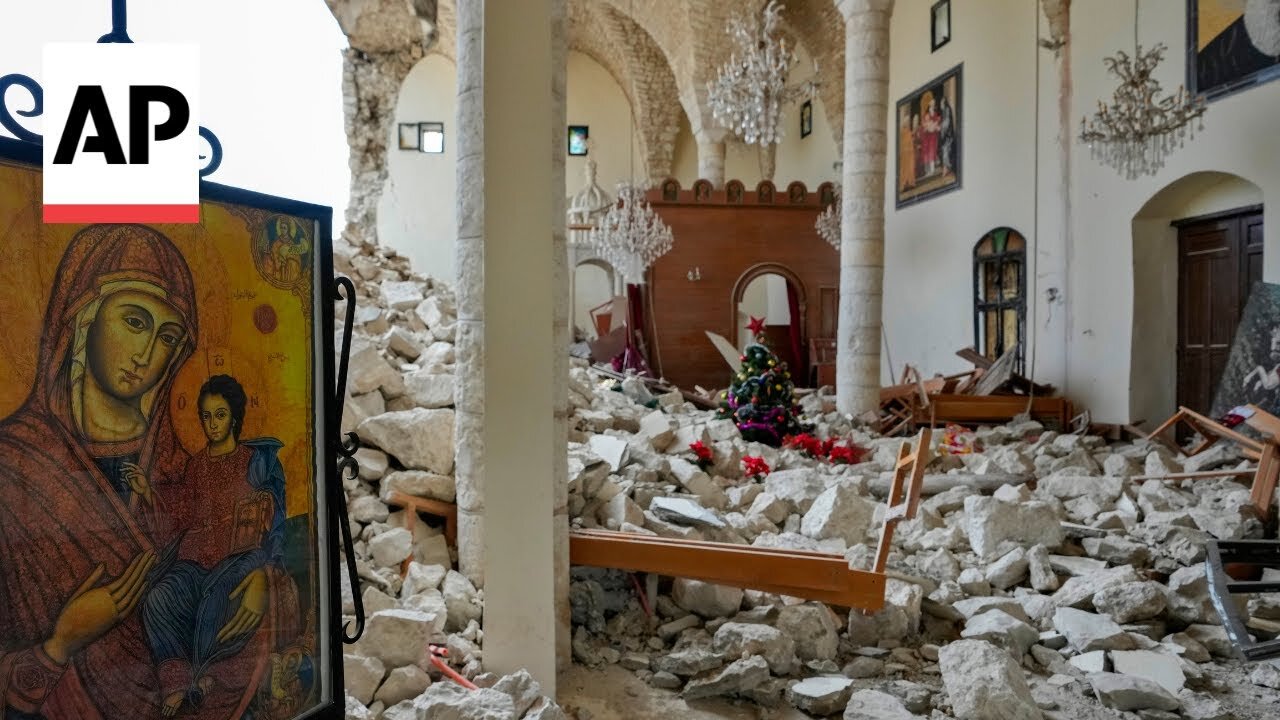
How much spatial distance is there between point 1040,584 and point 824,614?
1.43 m

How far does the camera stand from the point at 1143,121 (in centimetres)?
731

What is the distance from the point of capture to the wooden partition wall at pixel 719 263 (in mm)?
12570

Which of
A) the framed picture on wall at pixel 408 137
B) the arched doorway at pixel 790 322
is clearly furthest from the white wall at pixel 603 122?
the arched doorway at pixel 790 322

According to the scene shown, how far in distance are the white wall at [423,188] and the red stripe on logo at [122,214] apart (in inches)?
751

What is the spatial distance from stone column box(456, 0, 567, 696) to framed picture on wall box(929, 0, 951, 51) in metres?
10.7

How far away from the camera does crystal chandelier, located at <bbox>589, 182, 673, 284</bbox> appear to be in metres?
12.3

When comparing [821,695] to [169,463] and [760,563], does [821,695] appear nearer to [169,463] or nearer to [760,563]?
[760,563]

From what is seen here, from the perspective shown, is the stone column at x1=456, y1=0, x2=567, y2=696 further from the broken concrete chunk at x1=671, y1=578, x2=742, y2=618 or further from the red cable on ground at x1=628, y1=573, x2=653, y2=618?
the broken concrete chunk at x1=671, y1=578, x2=742, y2=618

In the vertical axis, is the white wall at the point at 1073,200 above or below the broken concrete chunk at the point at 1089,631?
above

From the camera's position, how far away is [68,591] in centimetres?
117

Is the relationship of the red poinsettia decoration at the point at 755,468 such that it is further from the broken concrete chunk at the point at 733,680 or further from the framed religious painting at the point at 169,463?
the framed religious painting at the point at 169,463

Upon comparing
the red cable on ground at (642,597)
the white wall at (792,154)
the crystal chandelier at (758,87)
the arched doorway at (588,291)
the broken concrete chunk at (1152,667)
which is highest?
the white wall at (792,154)

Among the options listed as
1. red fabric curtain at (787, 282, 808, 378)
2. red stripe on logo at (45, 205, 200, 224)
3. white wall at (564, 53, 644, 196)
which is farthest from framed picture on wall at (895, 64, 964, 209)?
red stripe on logo at (45, 205, 200, 224)

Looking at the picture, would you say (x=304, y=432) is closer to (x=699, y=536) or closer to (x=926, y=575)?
(x=699, y=536)
